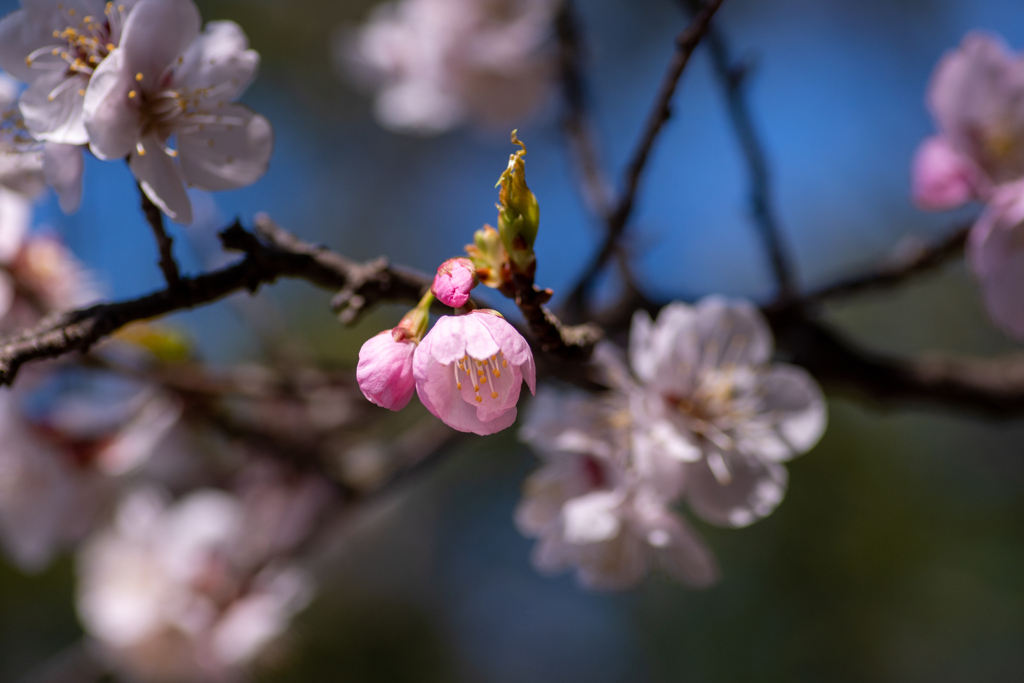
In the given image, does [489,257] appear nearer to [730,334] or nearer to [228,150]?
[228,150]

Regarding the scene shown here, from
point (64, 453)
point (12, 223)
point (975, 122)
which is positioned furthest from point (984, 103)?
point (64, 453)

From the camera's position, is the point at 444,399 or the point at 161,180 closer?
the point at 444,399

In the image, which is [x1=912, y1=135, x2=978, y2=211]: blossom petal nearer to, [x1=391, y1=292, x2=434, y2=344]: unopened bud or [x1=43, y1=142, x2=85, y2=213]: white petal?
[x1=391, y1=292, x2=434, y2=344]: unopened bud

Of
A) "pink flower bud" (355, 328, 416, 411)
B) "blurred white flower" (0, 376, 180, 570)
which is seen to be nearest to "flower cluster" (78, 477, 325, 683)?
"blurred white flower" (0, 376, 180, 570)

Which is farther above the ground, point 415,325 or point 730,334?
point 415,325

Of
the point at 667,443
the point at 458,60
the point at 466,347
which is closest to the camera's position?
the point at 466,347

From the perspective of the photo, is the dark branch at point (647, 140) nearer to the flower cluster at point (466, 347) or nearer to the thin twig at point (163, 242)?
the flower cluster at point (466, 347)
